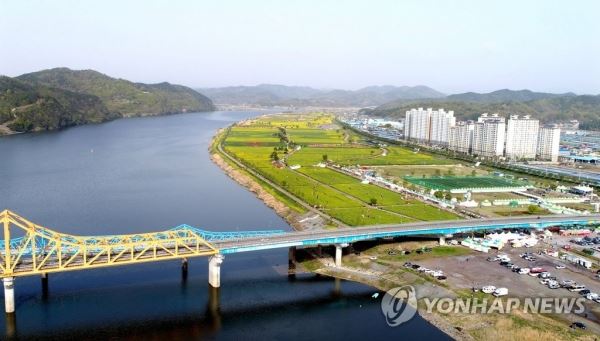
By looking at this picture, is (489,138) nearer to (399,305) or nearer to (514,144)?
(514,144)

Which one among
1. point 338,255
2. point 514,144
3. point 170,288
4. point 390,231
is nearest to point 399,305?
point 338,255

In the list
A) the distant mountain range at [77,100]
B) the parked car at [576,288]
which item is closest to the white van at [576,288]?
the parked car at [576,288]

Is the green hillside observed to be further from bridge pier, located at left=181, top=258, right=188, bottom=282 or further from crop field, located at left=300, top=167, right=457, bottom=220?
bridge pier, located at left=181, top=258, right=188, bottom=282

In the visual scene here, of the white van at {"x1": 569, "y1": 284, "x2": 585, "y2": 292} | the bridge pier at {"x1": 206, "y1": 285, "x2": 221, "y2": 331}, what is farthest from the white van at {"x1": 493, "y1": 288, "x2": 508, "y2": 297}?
the bridge pier at {"x1": 206, "y1": 285, "x2": 221, "y2": 331}

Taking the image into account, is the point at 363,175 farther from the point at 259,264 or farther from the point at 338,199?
the point at 259,264

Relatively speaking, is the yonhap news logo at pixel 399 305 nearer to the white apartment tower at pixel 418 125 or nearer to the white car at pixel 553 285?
the white car at pixel 553 285
